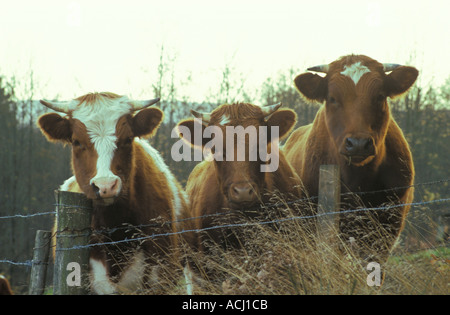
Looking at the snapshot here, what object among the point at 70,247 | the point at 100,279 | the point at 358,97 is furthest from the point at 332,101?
the point at 70,247

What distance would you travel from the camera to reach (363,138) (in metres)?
5.40

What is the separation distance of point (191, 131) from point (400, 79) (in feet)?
8.12

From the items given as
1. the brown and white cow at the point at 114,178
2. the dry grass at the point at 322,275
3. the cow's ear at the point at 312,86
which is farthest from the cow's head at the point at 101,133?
the cow's ear at the point at 312,86

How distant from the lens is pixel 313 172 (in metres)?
6.55

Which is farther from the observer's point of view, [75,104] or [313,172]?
[313,172]

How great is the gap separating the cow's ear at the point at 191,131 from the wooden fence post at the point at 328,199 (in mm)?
1611

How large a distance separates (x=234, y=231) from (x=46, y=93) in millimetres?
23228

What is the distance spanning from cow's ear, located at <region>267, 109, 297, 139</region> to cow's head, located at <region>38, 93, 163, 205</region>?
4.70 ft

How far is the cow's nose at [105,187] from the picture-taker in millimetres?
4520

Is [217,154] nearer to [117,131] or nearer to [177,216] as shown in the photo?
[177,216]

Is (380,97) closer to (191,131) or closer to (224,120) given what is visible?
(224,120)

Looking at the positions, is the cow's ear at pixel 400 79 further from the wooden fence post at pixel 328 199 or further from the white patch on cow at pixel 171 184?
the white patch on cow at pixel 171 184

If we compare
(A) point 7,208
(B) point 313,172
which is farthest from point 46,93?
(B) point 313,172

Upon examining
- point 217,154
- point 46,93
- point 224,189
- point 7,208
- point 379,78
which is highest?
point 46,93
